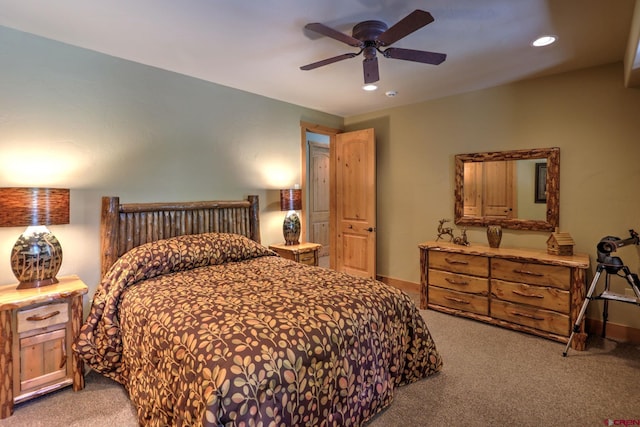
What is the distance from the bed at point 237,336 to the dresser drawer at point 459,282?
126cm

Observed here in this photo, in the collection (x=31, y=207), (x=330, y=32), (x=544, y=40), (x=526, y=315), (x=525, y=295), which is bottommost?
(x=526, y=315)

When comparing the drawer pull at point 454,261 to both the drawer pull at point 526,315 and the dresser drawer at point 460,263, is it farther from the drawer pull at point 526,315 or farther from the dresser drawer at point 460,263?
the drawer pull at point 526,315

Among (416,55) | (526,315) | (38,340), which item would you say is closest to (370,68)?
(416,55)

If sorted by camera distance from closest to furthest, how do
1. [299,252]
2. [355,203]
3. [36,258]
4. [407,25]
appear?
[407,25] < [36,258] < [299,252] < [355,203]

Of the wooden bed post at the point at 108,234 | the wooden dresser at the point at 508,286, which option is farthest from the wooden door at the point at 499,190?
the wooden bed post at the point at 108,234

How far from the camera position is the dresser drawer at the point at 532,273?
2881 millimetres

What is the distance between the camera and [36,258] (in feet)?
7.43

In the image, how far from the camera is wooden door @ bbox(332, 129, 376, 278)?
4.48 metres

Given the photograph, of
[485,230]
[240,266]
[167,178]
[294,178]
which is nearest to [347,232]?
[294,178]

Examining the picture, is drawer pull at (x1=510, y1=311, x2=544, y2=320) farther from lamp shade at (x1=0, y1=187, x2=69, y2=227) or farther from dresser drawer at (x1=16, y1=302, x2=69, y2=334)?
lamp shade at (x1=0, y1=187, x2=69, y2=227)

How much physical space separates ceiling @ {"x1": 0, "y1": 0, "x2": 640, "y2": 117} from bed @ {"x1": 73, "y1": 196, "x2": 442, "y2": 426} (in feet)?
4.45

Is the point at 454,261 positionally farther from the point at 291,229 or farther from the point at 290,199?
the point at 290,199

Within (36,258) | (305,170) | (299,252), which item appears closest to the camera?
(36,258)

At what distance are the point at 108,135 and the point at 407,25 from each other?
2.60 m
